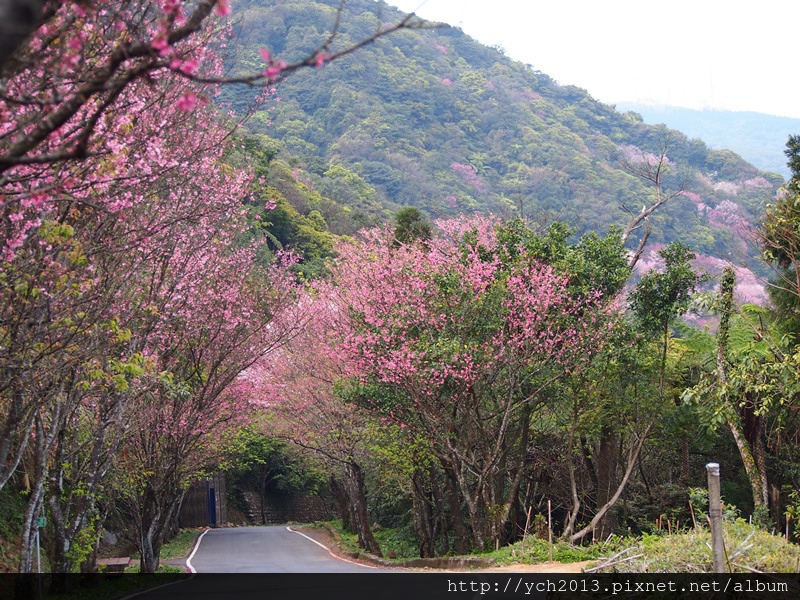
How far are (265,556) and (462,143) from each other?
6396cm

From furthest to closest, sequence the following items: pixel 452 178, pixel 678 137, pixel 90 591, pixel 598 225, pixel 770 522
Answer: pixel 678 137
pixel 452 178
pixel 598 225
pixel 770 522
pixel 90 591

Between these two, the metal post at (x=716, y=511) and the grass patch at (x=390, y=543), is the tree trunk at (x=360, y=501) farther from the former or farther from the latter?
the metal post at (x=716, y=511)

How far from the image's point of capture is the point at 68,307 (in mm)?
9180

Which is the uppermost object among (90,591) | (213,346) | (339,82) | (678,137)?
(339,82)

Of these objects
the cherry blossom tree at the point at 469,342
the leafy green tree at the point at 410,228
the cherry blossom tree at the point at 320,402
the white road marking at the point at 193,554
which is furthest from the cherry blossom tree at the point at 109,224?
the leafy green tree at the point at 410,228

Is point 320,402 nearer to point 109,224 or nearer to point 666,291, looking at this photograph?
point 666,291

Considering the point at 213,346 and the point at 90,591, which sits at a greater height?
the point at 213,346

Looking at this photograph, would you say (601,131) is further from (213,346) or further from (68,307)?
(68,307)

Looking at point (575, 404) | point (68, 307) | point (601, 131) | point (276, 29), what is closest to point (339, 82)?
point (276, 29)

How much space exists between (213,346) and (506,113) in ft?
257

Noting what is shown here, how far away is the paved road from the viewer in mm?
20812

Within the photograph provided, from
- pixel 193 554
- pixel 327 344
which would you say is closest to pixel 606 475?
pixel 327 344

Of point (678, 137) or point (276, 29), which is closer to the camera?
point (678, 137)

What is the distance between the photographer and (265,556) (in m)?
25.5
